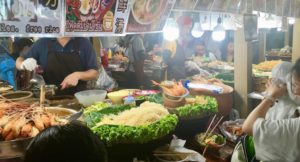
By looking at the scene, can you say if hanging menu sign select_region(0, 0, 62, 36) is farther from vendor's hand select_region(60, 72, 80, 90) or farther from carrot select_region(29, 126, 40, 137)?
vendor's hand select_region(60, 72, 80, 90)

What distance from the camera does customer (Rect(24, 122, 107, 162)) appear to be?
1.24m

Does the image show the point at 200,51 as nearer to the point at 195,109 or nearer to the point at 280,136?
the point at 195,109

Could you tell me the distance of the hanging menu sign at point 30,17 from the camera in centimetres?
190

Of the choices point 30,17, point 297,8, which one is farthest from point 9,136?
point 297,8

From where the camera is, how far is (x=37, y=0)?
2021mm

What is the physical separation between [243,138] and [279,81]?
29.9 inches

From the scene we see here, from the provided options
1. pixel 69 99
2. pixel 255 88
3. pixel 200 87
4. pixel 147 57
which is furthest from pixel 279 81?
pixel 147 57

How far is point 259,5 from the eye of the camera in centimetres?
456

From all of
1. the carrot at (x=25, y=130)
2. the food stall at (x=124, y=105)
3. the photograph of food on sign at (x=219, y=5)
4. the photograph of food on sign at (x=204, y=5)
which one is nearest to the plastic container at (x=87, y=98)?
the food stall at (x=124, y=105)

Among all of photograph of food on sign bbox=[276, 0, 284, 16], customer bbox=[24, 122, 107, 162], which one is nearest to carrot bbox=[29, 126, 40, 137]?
customer bbox=[24, 122, 107, 162]

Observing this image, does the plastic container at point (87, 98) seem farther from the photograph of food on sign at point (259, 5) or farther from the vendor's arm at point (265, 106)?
the photograph of food on sign at point (259, 5)

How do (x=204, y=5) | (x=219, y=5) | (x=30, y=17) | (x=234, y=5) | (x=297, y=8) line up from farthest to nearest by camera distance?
(x=297, y=8), (x=234, y=5), (x=219, y=5), (x=204, y=5), (x=30, y=17)

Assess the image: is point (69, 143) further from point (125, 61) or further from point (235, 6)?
point (125, 61)

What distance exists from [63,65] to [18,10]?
2.77 metres
